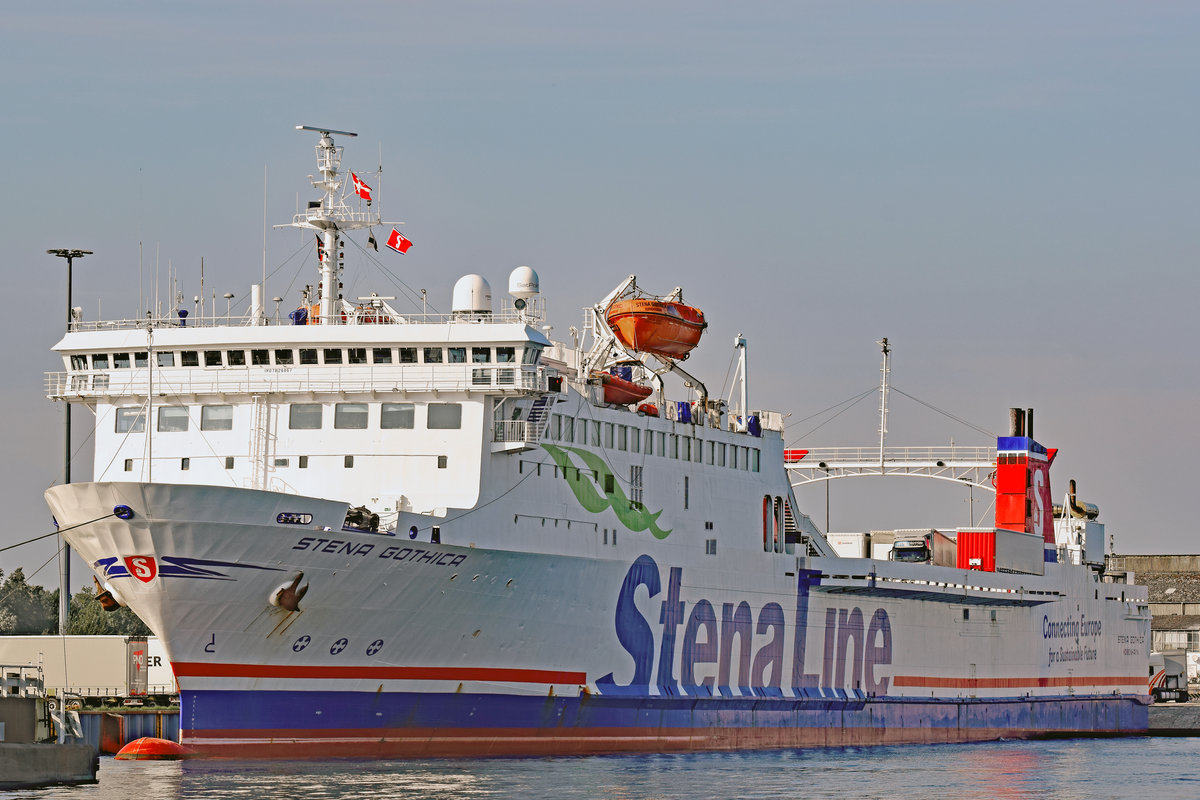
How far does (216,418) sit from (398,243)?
5.80m

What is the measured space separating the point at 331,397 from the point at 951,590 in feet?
75.2

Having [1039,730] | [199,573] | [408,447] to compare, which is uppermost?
[408,447]

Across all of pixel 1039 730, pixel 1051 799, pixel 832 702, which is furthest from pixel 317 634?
pixel 1039 730

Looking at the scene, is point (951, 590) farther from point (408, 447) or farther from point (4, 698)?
point (4, 698)

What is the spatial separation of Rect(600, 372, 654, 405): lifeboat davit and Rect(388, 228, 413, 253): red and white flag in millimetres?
5407

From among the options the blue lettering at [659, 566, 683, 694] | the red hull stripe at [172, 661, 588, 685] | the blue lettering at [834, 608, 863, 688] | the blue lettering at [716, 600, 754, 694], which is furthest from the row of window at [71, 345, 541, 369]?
the blue lettering at [834, 608, 863, 688]

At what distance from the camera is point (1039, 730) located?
5509 centimetres

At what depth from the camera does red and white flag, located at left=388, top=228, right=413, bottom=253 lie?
121ft

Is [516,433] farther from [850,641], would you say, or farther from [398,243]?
[850,641]

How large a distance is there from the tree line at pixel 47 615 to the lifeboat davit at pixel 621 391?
35091mm

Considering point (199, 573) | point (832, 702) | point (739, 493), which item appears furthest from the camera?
point (832, 702)

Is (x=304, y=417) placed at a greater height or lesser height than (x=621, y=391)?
lesser

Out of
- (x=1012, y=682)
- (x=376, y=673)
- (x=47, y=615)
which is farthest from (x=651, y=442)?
(x=47, y=615)

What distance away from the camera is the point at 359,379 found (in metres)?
33.9
